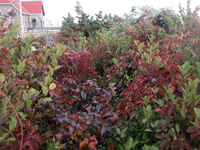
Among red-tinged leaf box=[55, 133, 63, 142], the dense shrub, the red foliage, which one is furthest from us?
the red foliage

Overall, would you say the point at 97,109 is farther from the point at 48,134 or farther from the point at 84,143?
the point at 48,134

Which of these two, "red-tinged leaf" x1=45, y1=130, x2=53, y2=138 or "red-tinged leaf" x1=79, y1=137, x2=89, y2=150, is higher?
"red-tinged leaf" x1=45, y1=130, x2=53, y2=138

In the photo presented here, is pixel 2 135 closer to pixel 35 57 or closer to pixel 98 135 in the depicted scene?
pixel 98 135

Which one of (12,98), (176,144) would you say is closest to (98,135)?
(176,144)

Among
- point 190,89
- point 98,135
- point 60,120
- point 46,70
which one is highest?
point 46,70

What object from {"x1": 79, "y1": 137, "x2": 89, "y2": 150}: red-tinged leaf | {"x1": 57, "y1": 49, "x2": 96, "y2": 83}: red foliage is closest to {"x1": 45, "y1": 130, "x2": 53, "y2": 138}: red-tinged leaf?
{"x1": 79, "y1": 137, "x2": 89, "y2": 150}: red-tinged leaf

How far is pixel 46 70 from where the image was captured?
6.74ft

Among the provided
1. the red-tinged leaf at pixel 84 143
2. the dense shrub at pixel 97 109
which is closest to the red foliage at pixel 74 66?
the dense shrub at pixel 97 109

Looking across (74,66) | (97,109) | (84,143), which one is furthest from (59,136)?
(74,66)

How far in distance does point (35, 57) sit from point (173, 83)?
150 centimetres

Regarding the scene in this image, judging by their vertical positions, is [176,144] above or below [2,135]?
below

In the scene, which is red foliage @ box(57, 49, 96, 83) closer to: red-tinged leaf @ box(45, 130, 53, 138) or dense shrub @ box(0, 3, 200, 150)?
dense shrub @ box(0, 3, 200, 150)

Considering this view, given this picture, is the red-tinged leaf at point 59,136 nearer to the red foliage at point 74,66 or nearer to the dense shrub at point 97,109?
the dense shrub at point 97,109

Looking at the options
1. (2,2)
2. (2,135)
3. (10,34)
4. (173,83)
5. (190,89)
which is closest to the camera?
(2,135)
